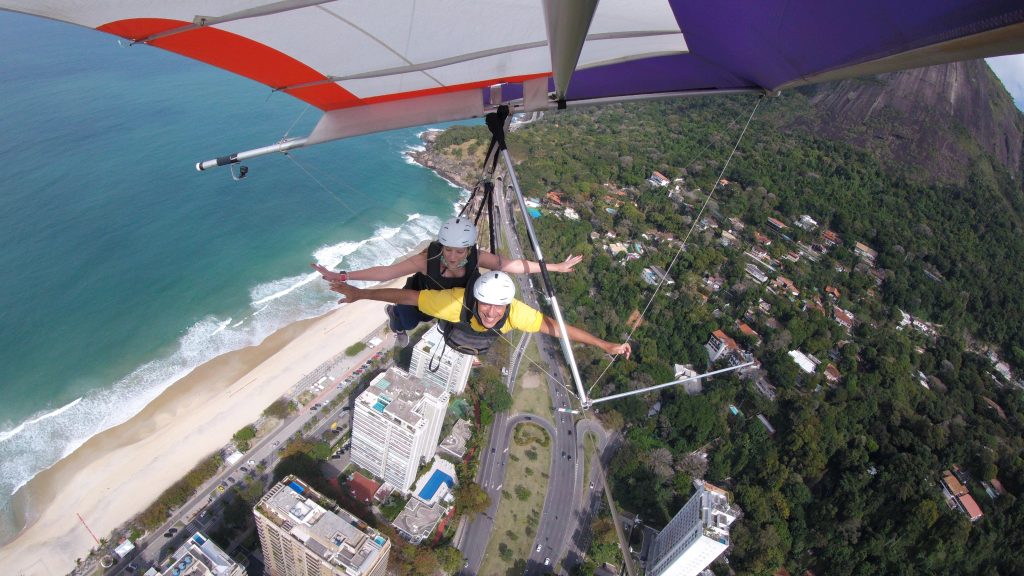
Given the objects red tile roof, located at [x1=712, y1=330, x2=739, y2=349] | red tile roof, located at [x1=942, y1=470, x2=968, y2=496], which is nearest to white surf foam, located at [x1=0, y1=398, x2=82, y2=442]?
red tile roof, located at [x1=712, y1=330, x2=739, y2=349]

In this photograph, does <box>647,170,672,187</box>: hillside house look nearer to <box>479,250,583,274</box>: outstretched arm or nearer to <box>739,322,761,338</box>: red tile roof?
<box>739,322,761,338</box>: red tile roof

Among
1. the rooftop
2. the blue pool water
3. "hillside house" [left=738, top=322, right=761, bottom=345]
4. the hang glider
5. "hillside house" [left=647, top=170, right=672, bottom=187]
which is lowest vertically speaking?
the blue pool water

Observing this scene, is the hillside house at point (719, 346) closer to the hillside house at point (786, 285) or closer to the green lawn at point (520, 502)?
the hillside house at point (786, 285)

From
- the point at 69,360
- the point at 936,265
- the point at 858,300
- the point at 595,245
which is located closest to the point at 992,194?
the point at 936,265

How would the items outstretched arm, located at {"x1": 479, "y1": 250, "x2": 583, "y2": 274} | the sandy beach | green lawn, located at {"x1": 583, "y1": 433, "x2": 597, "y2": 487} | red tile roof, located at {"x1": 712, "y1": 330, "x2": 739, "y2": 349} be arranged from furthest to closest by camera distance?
1. red tile roof, located at {"x1": 712, "y1": 330, "x2": 739, "y2": 349}
2. green lawn, located at {"x1": 583, "y1": 433, "x2": 597, "y2": 487}
3. the sandy beach
4. outstretched arm, located at {"x1": 479, "y1": 250, "x2": 583, "y2": 274}

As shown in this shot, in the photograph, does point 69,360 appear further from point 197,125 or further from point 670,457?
point 670,457

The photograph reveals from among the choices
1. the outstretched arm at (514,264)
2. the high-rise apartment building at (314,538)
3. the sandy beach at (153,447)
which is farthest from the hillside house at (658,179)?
the outstretched arm at (514,264)

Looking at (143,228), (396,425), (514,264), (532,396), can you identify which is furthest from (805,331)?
(143,228)
